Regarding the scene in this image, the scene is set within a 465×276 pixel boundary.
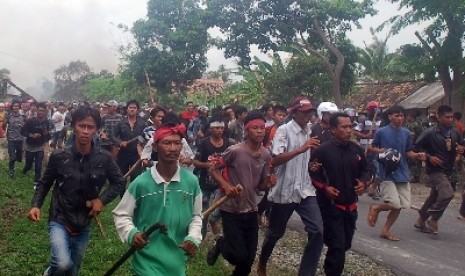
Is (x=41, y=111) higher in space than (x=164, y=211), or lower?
higher

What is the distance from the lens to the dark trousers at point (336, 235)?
17.3 feet

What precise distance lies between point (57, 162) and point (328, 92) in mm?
20361

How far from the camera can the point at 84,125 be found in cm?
431

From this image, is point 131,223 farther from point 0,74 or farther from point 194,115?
point 0,74

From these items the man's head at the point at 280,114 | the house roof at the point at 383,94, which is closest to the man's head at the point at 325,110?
the man's head at the point at 280,114


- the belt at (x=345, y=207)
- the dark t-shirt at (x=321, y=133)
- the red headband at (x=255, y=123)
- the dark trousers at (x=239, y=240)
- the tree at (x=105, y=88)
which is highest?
the tree at (x=105, y=88)

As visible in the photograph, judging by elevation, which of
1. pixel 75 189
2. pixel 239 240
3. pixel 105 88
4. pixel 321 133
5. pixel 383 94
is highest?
pixel 105 88

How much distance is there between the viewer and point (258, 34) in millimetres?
21625

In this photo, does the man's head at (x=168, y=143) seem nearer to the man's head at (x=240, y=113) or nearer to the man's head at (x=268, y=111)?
the man's head at (x=240, y=113)

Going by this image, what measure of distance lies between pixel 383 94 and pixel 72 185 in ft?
73.3

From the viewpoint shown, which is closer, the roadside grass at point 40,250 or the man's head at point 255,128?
the man's head at point 255,128

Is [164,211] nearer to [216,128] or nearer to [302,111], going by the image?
[302,111]

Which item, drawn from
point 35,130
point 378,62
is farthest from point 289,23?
point 35,130

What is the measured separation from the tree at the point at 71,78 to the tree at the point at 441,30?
54.5 m
